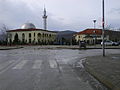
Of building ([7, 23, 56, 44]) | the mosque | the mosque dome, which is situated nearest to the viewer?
the mosque

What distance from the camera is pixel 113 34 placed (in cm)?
11731

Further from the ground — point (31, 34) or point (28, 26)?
point (28, 26)

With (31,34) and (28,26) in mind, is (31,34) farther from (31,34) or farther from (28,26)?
(28,26)

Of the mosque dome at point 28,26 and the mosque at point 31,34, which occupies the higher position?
the mosque dome at point 28,26

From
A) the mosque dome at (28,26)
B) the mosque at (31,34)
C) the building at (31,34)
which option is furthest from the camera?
the mosque dome at (28,26)

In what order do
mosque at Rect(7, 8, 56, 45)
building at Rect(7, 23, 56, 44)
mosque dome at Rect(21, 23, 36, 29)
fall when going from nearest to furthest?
mosque at Rect(7, 8, 56, 45)
building at Rect(7, 23, 56, 44)
mosque dome at Rect(21, 23, 36, 29)

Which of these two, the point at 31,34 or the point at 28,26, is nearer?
the point at 31,34

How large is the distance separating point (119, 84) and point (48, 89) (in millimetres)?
2475

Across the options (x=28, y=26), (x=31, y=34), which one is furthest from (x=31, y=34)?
(x=28, y=26)

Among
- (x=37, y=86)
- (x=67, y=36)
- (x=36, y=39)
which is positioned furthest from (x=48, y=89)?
(x=67, y=36)

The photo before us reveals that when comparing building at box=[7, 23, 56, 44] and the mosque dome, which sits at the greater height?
the mosque dome

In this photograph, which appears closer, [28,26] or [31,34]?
[31,34]

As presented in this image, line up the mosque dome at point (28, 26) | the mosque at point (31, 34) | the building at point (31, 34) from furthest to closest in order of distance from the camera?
the mosque dome at point (28, 26)
the building at point (31, 34)
the mosque at point (31, 34)

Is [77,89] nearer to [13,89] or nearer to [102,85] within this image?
[102,85]
